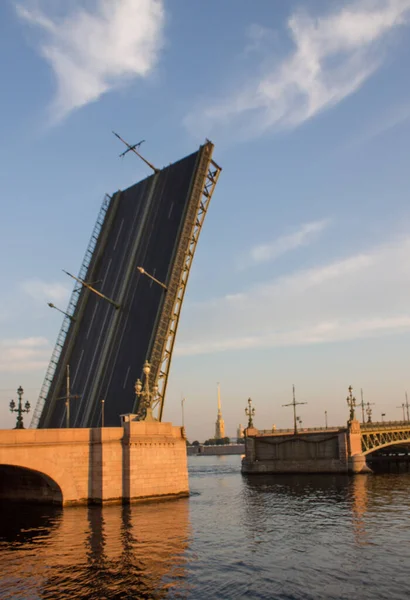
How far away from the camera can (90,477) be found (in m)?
30.3

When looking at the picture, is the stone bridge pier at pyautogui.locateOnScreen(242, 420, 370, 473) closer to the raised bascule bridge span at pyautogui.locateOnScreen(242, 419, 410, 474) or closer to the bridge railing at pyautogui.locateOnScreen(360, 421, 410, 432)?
the raised bascule bridge span at pyautogui.locateOnScreen(242, 419, 410, 474)

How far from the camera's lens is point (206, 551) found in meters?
20.1

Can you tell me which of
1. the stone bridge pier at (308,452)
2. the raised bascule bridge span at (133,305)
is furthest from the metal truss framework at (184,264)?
the stone bridge pier at (308,452)

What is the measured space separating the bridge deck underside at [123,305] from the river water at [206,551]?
9385 millimetres

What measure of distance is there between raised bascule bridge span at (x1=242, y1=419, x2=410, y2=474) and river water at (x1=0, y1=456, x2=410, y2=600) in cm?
2732

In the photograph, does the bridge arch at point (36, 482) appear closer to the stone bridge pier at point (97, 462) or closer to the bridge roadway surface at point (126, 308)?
the stone bridge pier at point (97, 462)

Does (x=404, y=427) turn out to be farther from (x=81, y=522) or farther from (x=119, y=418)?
(x=81, y=522)

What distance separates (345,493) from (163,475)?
50.0ft

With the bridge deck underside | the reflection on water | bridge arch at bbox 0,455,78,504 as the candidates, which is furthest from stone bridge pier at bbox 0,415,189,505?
the bridge deck underside

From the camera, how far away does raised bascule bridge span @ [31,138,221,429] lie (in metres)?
37.8

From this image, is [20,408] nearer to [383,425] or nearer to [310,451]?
[310,451]

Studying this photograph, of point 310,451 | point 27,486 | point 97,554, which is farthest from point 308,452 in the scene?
point 97,554

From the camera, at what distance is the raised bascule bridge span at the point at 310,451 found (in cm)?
6103

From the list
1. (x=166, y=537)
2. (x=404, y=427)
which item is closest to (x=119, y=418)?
(x=166, y=537)
